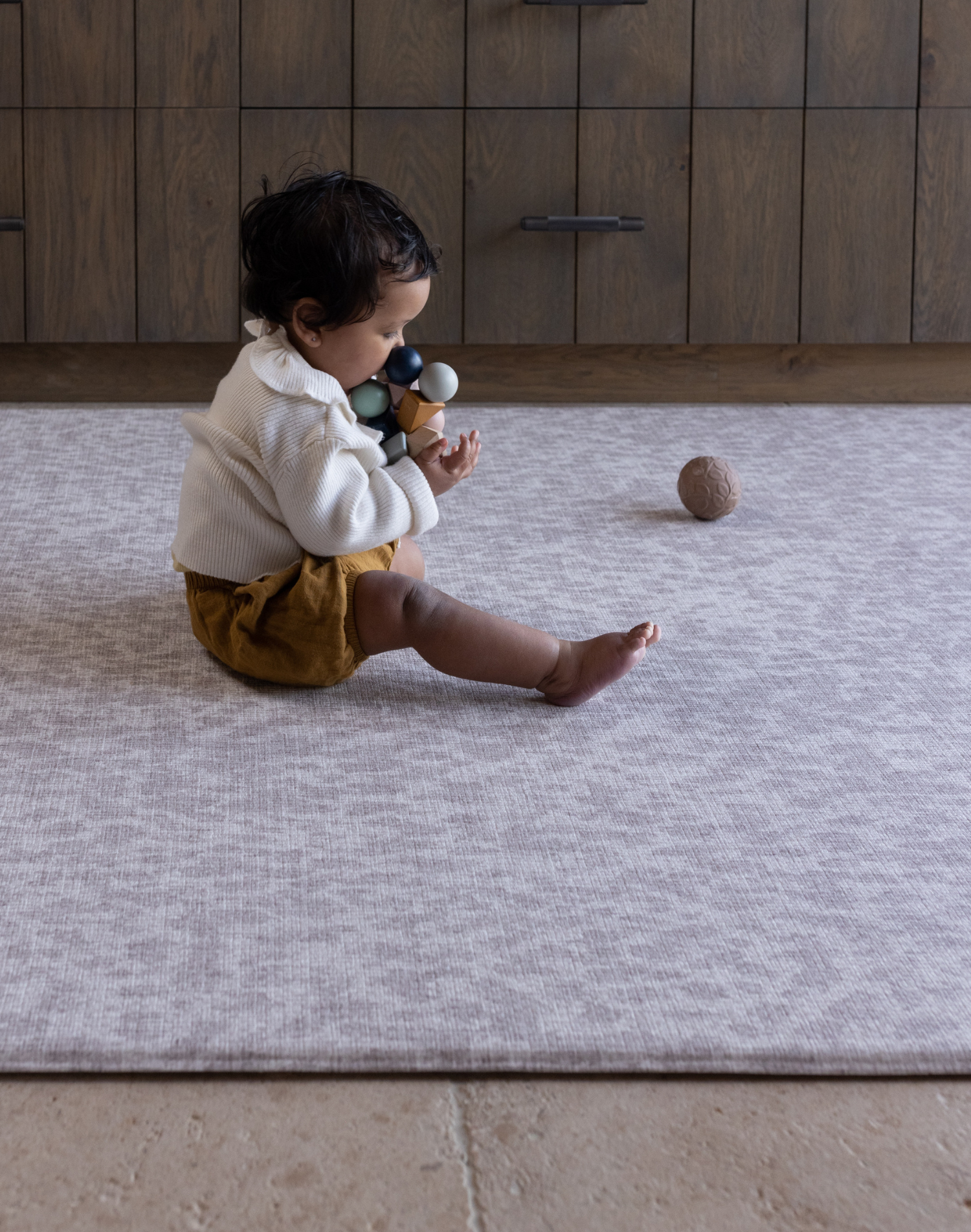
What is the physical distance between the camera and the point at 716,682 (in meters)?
1.09

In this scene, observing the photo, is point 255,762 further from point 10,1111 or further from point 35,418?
point 35,418

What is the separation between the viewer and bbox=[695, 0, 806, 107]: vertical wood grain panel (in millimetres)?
2061

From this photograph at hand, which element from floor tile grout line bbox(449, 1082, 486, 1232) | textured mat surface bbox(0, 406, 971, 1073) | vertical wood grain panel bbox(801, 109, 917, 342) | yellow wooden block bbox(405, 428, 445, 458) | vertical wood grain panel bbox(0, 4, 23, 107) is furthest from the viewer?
vertical wood grain panel bbox(801, 109, 917, 342)

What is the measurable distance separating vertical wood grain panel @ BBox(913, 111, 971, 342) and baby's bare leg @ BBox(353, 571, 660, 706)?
4.55ft

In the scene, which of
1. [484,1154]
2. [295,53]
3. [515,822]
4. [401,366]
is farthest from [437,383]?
[295,53]

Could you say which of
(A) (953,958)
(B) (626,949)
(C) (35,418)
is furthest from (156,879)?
(C) (35,418)

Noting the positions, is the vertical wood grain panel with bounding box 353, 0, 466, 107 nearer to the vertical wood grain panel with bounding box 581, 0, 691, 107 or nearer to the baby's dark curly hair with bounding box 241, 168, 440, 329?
the vertical wood grain panel with bounding box 581, 0, 691, 107

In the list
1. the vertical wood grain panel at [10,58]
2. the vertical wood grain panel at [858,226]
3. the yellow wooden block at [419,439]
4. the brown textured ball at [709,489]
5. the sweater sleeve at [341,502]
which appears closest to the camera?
the sweater sleeve at [341,502]

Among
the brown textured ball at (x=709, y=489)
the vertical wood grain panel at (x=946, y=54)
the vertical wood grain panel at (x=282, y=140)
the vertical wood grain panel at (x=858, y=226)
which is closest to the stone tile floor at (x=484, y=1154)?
the brown textured ball at (x=709, y=489)

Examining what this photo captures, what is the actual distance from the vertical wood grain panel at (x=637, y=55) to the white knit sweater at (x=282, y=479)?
1.18 meters

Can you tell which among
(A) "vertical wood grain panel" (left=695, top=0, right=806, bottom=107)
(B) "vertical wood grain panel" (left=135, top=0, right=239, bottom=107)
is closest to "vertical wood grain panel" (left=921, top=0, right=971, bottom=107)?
(A) "vertical wood grain panel" (left=695, top=0, right=806, bottom=107)

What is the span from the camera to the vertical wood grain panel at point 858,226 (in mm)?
2113

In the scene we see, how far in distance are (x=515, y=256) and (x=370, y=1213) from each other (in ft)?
5.83

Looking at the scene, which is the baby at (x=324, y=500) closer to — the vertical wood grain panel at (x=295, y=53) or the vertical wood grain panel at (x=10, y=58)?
the vertical wood grain panel at (x=295, y=53)
